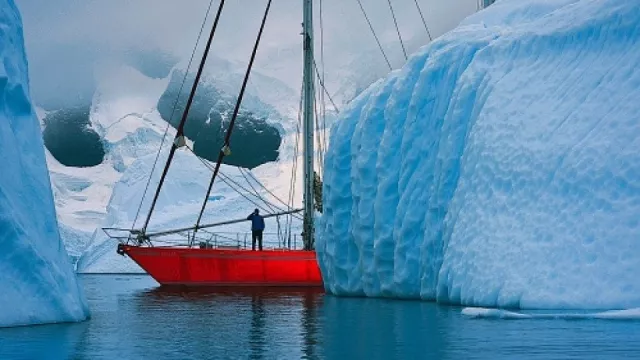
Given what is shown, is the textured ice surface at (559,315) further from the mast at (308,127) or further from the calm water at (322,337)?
the mast at (308,127)

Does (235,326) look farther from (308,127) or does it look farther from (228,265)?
(308,127)

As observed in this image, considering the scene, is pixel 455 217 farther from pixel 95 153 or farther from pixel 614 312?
pixel 95 153

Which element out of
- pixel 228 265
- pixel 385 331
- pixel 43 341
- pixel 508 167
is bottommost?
pixel 43 341

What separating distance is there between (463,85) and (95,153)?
188ft

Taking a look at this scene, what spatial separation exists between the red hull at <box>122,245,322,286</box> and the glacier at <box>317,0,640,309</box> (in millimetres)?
5701

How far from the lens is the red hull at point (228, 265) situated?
2353 cm

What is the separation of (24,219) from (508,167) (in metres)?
6.40

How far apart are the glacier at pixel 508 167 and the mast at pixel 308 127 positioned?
260 inches

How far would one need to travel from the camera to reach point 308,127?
80.4ft

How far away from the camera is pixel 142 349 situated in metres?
7.87

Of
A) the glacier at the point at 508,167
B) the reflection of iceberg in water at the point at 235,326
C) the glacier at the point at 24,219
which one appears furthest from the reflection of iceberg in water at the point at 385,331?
the glacier at the point at 24,219

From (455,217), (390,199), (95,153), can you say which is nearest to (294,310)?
(455,217)

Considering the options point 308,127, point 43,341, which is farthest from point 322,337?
point 308,127

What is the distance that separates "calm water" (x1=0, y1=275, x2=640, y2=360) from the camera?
287 inches
